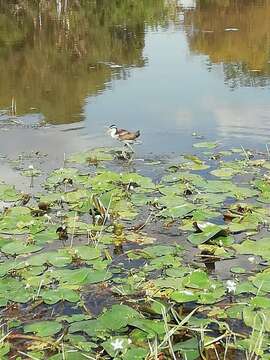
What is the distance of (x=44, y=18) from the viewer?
65.0 feet

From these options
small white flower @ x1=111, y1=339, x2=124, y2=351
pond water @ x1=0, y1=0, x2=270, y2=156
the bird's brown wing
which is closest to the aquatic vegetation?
small white flower @ x1=111, y1=339, x2=124, y2=351

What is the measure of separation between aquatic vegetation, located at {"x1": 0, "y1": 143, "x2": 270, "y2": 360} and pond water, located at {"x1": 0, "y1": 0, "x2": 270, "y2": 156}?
1488mm

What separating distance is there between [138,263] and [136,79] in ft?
24.5

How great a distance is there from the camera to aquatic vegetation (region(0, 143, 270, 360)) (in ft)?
10.3

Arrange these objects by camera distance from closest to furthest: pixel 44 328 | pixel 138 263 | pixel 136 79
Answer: pixel 44 328
pixel 138 263
pixel 136 79

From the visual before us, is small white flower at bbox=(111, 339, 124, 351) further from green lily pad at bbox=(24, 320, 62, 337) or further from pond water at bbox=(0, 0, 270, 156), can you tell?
pond water at bbox=(0, 0, 270, 156)

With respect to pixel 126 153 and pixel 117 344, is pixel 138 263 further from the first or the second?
pixel 126 153

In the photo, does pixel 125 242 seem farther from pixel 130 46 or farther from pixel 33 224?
pixel 130 46

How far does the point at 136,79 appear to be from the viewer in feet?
36.6

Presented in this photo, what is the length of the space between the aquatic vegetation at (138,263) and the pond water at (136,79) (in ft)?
4.88

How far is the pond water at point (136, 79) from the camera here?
7637 mm

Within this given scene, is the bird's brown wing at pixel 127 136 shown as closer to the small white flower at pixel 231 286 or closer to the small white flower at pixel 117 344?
the small white flower at pixel 231 286

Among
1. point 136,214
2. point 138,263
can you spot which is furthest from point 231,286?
point 136,214

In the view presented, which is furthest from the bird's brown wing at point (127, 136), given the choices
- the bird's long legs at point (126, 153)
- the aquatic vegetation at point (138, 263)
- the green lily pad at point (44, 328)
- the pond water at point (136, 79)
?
the green lily pad at point (44, 328)
